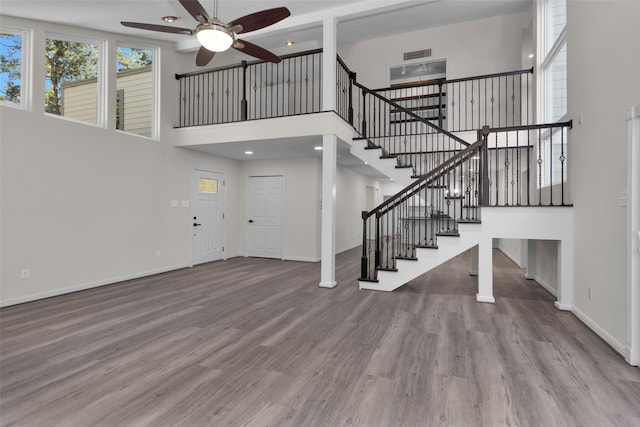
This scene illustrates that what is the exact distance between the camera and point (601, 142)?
321cm

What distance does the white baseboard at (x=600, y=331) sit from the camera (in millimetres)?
2800

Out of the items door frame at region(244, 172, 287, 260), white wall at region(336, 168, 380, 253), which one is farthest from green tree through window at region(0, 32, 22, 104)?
white wall at region(336, 168, 380, 253)

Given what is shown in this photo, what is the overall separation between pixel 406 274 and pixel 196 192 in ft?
15.6

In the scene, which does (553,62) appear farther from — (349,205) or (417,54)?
(349,205)

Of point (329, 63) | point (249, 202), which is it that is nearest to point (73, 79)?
point (329, 63)

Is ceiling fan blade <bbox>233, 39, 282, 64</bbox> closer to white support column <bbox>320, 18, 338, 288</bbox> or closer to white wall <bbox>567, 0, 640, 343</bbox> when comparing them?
white support column <bbox>320, 18, 338, 288</bbox>

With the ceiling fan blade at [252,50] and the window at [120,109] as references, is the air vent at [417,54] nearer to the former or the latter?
the ceiling fan blade at [252,50]

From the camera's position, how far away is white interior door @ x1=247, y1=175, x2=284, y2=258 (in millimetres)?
8078

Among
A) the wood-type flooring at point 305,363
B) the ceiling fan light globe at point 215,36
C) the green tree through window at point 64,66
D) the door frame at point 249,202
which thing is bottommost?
the wood-type flooring at point 305,363

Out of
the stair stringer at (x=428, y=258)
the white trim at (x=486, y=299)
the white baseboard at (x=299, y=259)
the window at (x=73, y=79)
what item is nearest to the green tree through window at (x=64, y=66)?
the window at (x=73, y=79)

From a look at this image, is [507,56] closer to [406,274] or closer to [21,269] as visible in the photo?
[406,274]

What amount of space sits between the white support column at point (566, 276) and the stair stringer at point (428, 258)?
98 centimetres

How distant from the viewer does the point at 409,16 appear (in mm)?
7355

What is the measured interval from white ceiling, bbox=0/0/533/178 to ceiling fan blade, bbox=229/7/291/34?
2084mm
